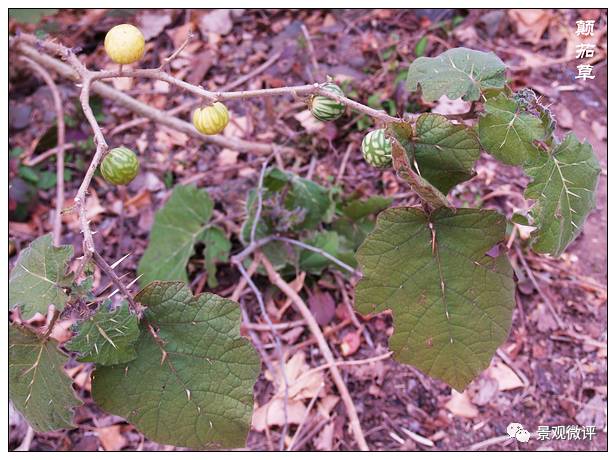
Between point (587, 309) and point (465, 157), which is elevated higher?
point (465, 157)

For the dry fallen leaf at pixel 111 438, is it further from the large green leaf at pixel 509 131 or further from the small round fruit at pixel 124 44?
the large green leaf at pixel 509 131

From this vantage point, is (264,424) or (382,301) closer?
(382,301)

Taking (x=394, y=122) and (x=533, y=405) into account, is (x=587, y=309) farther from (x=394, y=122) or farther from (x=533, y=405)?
(x=394, y=122)

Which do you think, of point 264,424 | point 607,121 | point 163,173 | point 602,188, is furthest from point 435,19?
point 264,424

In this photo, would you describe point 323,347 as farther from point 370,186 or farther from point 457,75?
point 457,75

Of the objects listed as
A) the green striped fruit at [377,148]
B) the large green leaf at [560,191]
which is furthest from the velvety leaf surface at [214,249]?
the large green leaf at [560,191]

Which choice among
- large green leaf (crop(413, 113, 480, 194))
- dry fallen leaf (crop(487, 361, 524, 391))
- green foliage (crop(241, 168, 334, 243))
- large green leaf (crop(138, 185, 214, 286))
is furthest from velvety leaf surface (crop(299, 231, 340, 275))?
large green leaf (crop(413, 113, 480, 194))
